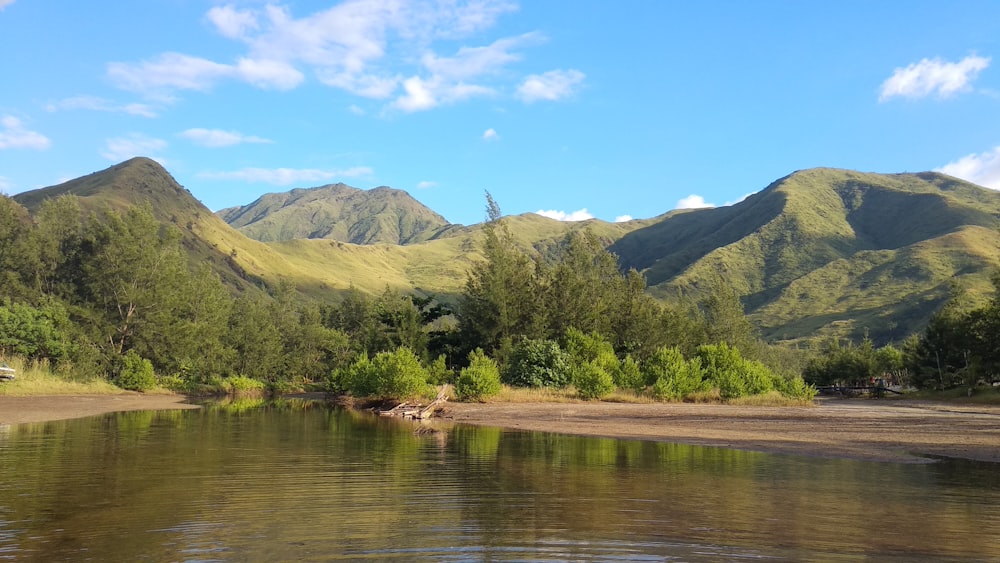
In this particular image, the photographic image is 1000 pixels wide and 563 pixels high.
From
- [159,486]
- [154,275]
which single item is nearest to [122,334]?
[154,275]

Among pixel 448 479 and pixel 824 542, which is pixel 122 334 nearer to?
pixel 448 479

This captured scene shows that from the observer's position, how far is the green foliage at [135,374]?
2349 inches

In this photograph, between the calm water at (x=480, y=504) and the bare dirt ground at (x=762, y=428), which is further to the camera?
the bare dirt ground at (x=762, y=428)

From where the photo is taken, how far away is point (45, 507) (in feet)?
38.5

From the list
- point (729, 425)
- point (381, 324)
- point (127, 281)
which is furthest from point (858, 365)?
point (127, 281)

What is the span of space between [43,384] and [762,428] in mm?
51397

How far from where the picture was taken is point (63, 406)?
40438 mm

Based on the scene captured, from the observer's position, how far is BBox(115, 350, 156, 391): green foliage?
59656 mm

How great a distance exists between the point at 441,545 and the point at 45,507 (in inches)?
306

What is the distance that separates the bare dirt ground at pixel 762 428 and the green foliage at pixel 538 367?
20.4ft

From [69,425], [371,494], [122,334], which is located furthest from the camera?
[122,334]

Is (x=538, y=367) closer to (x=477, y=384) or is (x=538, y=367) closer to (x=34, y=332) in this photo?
(x=477, y=384)

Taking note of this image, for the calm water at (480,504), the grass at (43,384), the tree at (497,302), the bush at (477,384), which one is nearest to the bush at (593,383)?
the bush at (477,384)

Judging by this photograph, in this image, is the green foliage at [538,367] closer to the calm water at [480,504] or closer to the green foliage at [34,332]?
the calm water at [480,504]
